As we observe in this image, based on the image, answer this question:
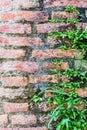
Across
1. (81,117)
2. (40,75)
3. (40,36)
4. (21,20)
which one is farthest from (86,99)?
(21,20)

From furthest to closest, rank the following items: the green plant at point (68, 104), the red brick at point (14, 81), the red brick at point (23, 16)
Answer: the red brick at point (23, 16)
the red brick at point (14, 81)
the green plant at point (68, 104)

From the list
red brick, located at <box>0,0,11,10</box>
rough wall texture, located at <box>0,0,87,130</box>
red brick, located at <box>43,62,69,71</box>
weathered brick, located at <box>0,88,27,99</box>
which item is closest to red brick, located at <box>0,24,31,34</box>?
rough wall texture, located at <box>0,0,87,130</box>

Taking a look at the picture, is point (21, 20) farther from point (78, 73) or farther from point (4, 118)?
point (4, 118)

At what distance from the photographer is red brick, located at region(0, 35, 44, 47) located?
243cm

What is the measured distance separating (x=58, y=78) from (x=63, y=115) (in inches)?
10.5

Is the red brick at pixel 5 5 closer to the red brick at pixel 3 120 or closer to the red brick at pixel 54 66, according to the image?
the red brick at pixel 54 66

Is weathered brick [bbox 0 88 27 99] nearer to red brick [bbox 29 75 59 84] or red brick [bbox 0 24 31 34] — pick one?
red brick [bbox 29 75 59 84]

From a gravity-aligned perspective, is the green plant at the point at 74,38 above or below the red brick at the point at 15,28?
below

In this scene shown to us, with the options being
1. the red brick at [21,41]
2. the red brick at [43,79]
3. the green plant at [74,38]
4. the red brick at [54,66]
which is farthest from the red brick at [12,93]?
the green plant at [74,38]

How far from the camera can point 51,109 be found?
2324 millimetres

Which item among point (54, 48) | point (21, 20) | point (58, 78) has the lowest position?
point (58, 78)

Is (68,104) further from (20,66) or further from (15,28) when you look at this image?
(15,28)

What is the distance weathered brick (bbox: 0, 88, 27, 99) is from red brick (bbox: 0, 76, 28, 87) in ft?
0.12

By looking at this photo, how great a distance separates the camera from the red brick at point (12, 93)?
2359 mm
